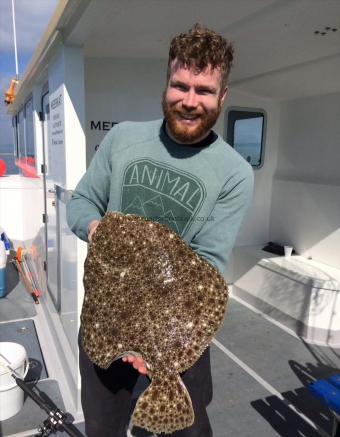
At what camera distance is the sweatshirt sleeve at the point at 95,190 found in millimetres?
1652

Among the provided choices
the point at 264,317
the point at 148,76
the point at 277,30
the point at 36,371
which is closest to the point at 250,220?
the point at 264,317

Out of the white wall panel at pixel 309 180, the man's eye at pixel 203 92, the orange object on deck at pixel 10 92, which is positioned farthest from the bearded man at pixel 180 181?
the orange object on deck at pixel 10 92

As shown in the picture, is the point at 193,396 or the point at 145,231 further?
the point at 193,396

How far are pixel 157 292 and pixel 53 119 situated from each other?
7.84 feet

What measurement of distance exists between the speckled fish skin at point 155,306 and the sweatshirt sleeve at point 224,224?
143 millimetres

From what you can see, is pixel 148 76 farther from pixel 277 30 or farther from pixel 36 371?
pixel 36 371

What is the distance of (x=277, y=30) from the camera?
2875 mm

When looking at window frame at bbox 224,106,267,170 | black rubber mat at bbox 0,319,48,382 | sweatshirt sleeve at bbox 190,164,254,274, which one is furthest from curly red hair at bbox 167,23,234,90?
window frame at bbox 224,106,267,170

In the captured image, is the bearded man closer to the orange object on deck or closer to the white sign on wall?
the white sign on wall

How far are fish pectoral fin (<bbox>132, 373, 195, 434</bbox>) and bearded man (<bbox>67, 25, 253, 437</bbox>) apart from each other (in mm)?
114

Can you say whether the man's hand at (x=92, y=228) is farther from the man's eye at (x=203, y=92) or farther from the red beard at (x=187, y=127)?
the man's eye at (x=203, y=92)

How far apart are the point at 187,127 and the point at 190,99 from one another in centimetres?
12

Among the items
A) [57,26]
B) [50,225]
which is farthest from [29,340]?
[57,26]

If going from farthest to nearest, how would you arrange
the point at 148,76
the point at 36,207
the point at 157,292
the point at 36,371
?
the point at 36,207 → the point at 148,76 → the point at 36,371 → the point at 157,292
